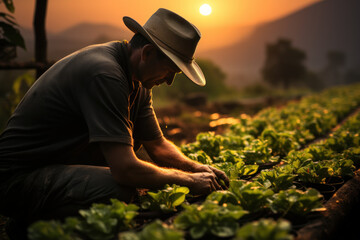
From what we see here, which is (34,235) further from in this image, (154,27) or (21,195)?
(154,27)

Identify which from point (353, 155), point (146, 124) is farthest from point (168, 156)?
point (353, 155)

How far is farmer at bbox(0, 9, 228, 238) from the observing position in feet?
7.30

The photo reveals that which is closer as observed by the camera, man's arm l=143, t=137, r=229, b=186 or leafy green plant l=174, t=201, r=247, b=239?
leafy green plant l=174, t=201, r=247, b=239

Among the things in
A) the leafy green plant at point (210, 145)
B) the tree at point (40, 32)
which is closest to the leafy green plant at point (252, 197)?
the leafy green plant at point (210, 145)

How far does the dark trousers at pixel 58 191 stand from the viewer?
2.36m

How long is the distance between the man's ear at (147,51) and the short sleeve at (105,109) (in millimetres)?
345

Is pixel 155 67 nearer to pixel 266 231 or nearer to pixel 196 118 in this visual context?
pixel 266 231

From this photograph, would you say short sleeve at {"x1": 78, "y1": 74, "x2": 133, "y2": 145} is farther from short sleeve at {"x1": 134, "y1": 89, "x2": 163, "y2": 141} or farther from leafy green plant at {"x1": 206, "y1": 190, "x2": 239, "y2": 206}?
short sleeve at {"x1": 134, "y1": 89, "x2": 163, "y2": 141}

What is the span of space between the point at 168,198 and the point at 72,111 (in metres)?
0.97

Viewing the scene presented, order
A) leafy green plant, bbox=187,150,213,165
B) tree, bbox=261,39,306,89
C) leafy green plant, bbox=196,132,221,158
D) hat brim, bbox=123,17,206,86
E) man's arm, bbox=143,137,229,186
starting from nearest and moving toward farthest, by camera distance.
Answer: hat brim, bbox=123,17,206,86, man's arm, bbox=143,137,229,186, leafy green plant, bbox=187,150,213,165, leafy green plant, bbox=196,132,221,158, tree, bbox=261,39,306,89

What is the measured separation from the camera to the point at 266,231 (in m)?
1.59

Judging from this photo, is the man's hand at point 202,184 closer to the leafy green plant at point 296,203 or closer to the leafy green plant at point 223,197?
the leafy green plant at point 223,197

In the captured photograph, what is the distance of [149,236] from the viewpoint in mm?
1587

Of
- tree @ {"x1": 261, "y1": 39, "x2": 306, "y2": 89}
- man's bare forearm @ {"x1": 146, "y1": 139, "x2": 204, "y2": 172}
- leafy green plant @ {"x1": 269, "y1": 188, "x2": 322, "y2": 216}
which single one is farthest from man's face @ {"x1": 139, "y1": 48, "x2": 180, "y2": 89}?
tree @ {"x1": 261, "y1": 39, "x2": 306, "y2": 89}
